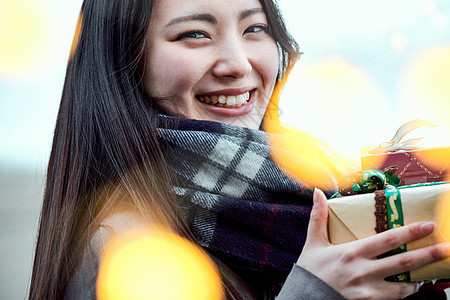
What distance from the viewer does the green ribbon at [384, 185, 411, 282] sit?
0.66 metres

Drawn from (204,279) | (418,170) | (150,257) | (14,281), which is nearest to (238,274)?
(204,279)

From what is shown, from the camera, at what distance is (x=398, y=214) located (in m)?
0.66

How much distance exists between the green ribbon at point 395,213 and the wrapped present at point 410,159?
0.13 m

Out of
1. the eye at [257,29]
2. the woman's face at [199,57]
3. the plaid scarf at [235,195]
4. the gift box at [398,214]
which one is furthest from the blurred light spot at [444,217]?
the eye at [257,29]

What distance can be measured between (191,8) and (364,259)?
0.70 metres

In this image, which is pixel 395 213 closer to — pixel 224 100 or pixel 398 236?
pixel 398 236

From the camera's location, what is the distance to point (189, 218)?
0.92m

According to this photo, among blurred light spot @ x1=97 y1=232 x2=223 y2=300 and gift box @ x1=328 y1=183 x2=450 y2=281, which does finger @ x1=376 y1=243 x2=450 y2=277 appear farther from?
blurred light spot @ x1=97 y1=232 x2=223 y2=300

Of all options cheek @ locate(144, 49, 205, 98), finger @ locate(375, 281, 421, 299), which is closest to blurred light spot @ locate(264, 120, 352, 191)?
cheek @ locate(144, 49, 205, 98)

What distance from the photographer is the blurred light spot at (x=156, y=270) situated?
827mm

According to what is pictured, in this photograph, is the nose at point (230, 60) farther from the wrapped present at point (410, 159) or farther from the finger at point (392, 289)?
the finger at point (392, 289)

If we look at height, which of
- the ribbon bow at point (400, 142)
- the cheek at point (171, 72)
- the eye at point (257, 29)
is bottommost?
the ribbon bow at point (400, 142)

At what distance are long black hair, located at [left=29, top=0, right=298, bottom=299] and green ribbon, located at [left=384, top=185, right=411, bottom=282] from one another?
1.32 feet

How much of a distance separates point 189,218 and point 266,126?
21.7 inches
